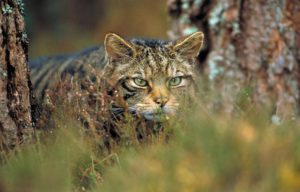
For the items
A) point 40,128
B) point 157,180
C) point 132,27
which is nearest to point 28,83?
point 40,128

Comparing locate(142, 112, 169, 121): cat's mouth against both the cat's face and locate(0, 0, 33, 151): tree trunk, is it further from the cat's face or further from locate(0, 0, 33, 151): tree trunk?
locate(0, 0, 33, 151): tree trunk

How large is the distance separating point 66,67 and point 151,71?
107 cm

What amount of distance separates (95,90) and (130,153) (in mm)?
1083

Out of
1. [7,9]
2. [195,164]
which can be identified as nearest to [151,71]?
[7,9]

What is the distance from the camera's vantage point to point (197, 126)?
434 cm

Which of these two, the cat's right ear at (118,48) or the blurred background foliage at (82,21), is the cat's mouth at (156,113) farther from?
the blurred background foliage at (82,21)

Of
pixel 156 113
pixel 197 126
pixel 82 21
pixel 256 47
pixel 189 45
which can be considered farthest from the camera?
pixel 82 21

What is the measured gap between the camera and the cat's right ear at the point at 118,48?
5941 millimetres

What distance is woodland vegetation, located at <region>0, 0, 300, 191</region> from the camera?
397cm

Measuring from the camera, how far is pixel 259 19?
727 cm

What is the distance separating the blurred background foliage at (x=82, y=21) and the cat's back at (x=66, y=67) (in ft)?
21.8

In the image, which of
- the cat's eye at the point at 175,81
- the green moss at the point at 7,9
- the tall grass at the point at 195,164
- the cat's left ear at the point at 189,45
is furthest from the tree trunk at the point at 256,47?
the tall grass at the point at 195,164

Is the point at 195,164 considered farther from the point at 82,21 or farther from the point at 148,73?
the point at 82,21

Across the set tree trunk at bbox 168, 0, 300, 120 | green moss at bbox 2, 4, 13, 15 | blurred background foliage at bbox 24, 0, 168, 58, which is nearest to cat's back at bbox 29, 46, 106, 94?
green moss at bbox 2, 4, 13, 15
